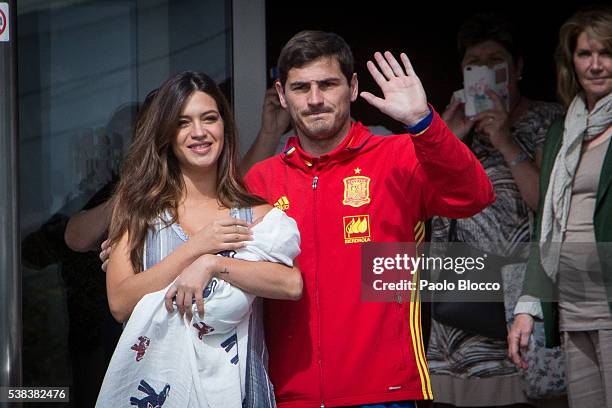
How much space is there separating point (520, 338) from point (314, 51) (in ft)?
Answer: 4.21

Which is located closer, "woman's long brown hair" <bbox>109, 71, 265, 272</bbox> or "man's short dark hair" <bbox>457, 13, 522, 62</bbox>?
"woman's long brown hair" <bbox>109, 71, 265, 272</bbox>

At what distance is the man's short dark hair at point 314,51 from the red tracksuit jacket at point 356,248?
0.74 feet

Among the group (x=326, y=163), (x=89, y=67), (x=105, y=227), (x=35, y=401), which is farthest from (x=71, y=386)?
(x=326, y=163)

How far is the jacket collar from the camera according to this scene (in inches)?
124

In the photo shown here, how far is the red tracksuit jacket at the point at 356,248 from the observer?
295 centimetres

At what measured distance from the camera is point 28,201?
13.2 feet

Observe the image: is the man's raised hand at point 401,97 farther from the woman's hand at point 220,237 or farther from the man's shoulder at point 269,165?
the woman's hand at point 220,237

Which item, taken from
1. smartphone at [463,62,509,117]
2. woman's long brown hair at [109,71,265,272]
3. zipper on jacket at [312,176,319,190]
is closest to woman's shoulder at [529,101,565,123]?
smartphone at [463,62,509,117]

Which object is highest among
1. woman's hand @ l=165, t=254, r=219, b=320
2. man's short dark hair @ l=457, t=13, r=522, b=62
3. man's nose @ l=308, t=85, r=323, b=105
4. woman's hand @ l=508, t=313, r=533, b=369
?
man's short dark hair @ l=457, t=13, r=522, b=62

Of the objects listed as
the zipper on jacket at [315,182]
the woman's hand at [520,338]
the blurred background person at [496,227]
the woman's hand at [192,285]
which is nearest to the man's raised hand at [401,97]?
the zipper on jacket at [315,182]

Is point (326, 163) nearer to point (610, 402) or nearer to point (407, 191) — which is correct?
point (407, 191)

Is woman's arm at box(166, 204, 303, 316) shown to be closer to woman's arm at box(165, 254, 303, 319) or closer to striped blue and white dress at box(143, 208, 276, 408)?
woman's arm at box(165, 254, 303, 319)

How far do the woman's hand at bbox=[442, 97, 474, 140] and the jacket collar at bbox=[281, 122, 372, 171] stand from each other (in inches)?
44.4

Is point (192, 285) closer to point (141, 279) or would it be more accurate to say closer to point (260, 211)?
point (141, 279)
